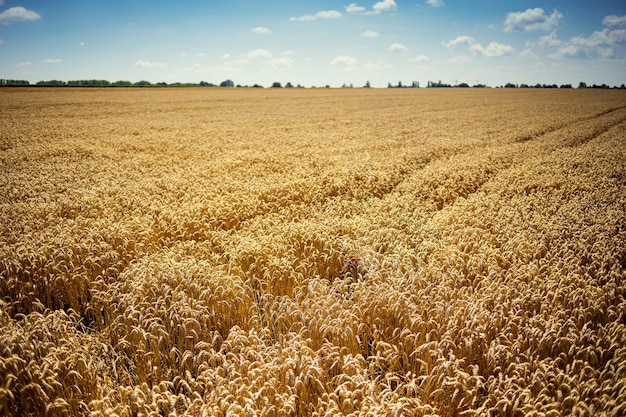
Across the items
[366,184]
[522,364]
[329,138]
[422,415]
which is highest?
[329,138]

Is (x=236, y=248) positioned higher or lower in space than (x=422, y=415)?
higher

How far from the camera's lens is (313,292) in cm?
504

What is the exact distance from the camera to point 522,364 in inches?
139

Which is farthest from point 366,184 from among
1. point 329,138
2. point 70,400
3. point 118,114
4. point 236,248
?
point 118,114

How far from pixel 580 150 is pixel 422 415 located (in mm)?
18144

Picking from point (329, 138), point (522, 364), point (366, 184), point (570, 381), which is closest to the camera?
point (570, 381)

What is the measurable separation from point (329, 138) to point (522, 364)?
19.4m

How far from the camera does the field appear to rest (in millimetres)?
3434

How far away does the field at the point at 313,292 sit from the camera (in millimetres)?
3434

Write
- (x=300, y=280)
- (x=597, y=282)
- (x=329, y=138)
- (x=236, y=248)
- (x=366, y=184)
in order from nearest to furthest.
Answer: (x=597, y=282)
(x=300, y=280)
(x=236, y=248)
(x=366, y=184)
(x=329, y=138)

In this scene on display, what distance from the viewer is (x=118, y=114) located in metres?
37.0

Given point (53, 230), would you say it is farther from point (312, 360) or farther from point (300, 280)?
point (312, 360)

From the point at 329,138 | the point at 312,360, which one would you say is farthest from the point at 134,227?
the point at 329,138

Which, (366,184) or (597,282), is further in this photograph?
(366,184)
